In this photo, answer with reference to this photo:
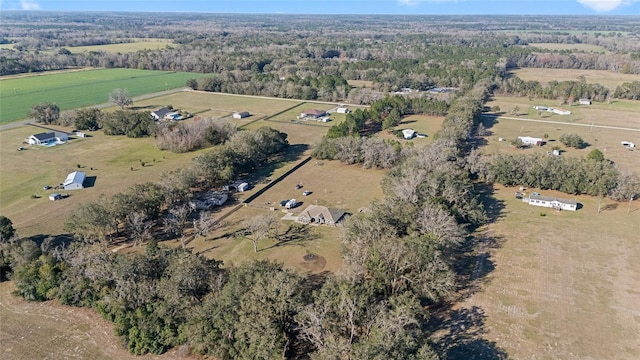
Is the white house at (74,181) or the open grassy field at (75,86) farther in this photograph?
the open grassy field at (75,86)

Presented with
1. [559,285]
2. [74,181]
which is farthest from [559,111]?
[74,181]

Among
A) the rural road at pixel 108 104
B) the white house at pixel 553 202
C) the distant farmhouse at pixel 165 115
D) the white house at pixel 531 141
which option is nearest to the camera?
the white house at pixel 553 202

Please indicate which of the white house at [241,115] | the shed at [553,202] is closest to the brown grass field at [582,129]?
the shed at [553,202]

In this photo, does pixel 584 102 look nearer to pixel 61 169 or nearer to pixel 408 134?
pixel 408 134

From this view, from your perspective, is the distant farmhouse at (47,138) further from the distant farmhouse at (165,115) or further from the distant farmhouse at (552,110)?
the distant farmhouse at (552,110)

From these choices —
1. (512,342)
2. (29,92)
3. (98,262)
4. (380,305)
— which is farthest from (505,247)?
(29,92)

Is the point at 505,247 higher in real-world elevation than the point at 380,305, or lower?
lower

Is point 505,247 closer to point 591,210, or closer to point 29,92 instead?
point 591,210
